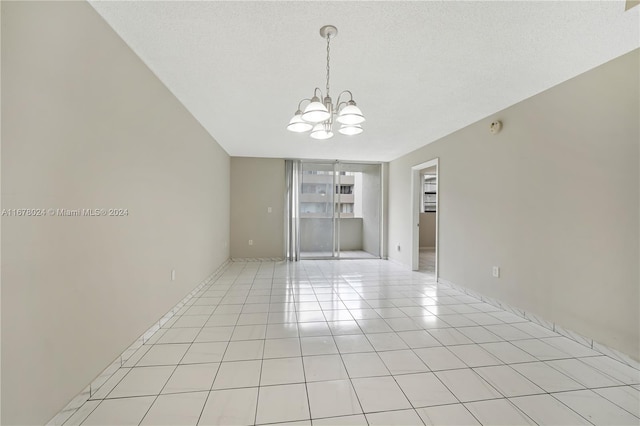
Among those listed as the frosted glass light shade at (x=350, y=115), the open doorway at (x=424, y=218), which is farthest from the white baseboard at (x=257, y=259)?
the frosted glass light shade at (x=350, y=115)

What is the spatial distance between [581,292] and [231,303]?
361 centimetres

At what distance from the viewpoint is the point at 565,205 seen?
→ 250 cm

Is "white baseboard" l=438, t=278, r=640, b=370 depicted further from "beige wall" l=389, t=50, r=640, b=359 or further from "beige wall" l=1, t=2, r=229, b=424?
"beige wall" l=1, t=2, r=229, b=424

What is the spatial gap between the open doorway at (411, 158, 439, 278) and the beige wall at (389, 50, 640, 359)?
Answer: 3.27 ft

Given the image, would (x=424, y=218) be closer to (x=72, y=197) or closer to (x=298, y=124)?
(x=298, y=124)

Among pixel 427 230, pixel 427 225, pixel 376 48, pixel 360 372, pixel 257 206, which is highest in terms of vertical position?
pixel 376 48

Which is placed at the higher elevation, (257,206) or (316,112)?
(316,112)

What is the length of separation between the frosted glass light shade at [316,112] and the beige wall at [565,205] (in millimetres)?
2331

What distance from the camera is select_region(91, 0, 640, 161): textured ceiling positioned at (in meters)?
1.64

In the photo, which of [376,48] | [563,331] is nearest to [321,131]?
[376,48]

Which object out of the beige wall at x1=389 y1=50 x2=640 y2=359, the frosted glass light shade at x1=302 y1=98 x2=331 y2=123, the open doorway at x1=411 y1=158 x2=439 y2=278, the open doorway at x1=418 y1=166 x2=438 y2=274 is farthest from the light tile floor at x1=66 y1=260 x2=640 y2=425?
the open doorway at x1=418 y1=166 x2=438 y2=274

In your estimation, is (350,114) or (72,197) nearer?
(72,197)

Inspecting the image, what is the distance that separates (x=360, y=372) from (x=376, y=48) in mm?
2412

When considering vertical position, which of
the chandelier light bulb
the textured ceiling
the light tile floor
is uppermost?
the textured ceiling
